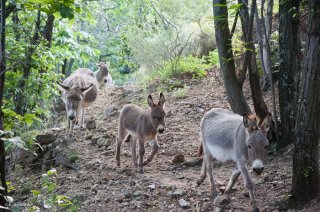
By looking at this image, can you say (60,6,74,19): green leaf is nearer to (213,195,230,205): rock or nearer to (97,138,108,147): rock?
(213,195,230,205): rock

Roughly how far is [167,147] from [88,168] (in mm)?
1933

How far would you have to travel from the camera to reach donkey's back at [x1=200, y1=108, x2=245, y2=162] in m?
6.84

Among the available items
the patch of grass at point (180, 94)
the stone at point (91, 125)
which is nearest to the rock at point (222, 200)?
the stone at point (91, 125)

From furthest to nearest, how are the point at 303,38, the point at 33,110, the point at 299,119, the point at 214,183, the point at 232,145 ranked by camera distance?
the point at 303,38 → the point at 33,110 → the point at 214,183 → the point at 232,145 → the point at 299,119

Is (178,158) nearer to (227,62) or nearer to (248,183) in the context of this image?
(227,62)

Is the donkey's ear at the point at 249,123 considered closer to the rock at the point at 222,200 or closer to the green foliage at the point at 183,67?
the rock at the point at 222,200

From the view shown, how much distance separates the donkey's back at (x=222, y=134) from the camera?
22.4ft

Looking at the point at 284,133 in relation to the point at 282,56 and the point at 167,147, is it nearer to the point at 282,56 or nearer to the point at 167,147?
the point at 282,56

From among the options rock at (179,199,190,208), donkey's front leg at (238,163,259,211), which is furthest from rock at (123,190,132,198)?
donkey's front leg at (238,163,259,211)

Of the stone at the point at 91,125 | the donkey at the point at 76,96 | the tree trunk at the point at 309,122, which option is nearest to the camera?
the tree trunk at the point at 309,122

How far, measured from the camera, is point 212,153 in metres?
7.26

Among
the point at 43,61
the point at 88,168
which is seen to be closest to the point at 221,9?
the point at 43,61

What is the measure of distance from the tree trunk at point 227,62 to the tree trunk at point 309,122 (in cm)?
217

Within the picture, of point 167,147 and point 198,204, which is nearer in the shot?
point 198,204
